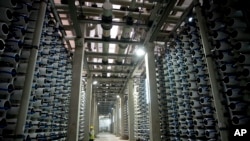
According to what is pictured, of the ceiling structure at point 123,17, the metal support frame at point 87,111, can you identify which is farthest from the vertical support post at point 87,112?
the ceiling structure at point 123,17

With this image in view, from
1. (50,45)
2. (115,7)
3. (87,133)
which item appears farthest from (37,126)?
(87,133)

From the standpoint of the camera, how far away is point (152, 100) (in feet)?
19.8

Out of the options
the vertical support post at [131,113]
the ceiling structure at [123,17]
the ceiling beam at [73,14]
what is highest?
the ceiling structure at [123,17]

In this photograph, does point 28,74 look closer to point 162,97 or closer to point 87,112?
point 162,97

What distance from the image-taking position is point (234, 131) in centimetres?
299

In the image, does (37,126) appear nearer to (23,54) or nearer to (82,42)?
(23,54)

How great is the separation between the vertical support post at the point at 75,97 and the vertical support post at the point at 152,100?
2.54m

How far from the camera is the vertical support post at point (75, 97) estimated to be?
559 centimetres

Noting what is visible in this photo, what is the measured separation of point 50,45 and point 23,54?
1126 mm

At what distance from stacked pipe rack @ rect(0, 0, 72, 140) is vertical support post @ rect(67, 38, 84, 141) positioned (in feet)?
1.48

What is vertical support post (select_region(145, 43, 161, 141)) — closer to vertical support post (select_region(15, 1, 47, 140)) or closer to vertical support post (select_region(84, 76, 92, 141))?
vertical support post (select_region(15, 1, 47, 140))

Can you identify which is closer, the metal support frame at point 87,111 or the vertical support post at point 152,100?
the vertical support post at point 152,100

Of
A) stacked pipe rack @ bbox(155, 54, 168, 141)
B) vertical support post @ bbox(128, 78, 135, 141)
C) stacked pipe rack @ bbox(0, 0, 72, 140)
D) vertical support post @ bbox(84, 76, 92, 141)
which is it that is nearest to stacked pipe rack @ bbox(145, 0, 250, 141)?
stacked pipe rack @ bbox(155, 54, 168, 141)

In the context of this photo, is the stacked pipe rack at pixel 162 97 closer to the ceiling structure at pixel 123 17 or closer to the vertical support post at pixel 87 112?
the ceiling structure at pixel 123 17
